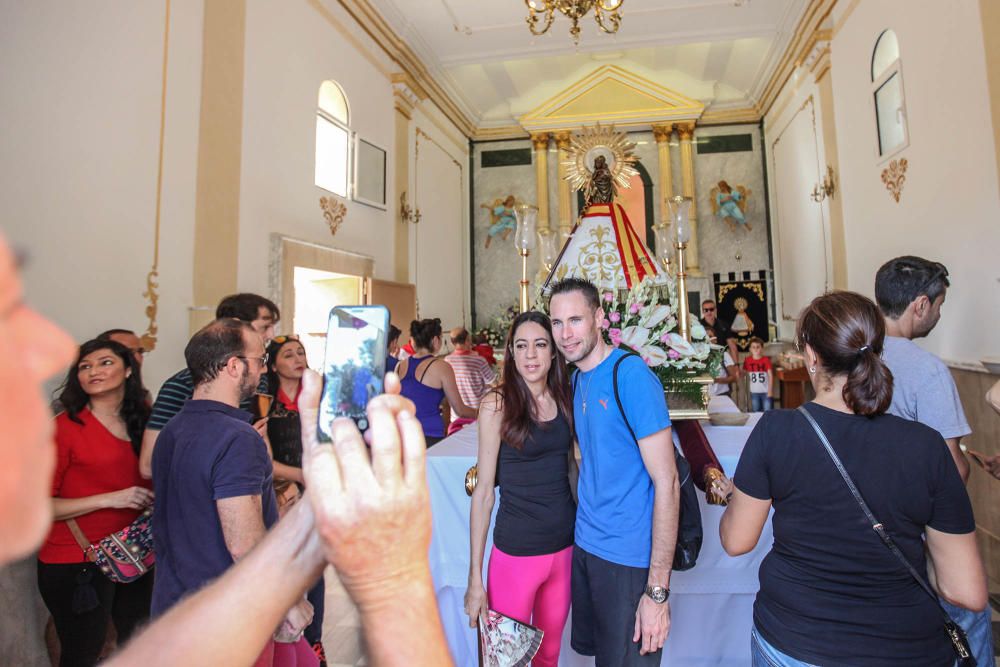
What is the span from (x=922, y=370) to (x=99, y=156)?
4.47 metres

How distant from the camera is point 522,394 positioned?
2.00m

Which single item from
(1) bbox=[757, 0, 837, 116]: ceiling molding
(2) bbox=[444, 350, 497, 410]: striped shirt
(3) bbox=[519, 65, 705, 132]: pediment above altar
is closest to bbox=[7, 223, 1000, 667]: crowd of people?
(2) bbox=[444, 350, 497, 410]: striped shirt

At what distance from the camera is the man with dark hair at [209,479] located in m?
1.51

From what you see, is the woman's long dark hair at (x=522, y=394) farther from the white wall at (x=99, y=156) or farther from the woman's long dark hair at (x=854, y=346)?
the white wall at (x=99, y=156)

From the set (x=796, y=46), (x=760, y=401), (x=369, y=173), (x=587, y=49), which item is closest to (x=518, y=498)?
(x=760, y=401)

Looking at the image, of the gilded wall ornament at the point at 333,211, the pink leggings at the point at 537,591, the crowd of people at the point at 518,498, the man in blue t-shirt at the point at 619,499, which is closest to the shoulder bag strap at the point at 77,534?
the crowd of people at the point at 518,498

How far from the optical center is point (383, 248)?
25.6 feet

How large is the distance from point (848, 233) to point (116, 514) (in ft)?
25.0

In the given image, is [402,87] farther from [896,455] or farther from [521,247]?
[896,455]

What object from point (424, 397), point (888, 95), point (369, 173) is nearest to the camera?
point (424, 397)

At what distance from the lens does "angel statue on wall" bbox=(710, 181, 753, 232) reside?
10789 mm

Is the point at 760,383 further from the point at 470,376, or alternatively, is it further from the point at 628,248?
the point at 470,376

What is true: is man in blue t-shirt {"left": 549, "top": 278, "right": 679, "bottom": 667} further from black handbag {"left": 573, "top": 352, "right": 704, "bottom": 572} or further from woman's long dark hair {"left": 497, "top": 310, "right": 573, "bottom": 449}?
woman's long dark hair {"left": 497, "top": 310, "right": 573, "bottom": 449}

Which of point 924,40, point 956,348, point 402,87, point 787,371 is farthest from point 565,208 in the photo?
point 956,348
